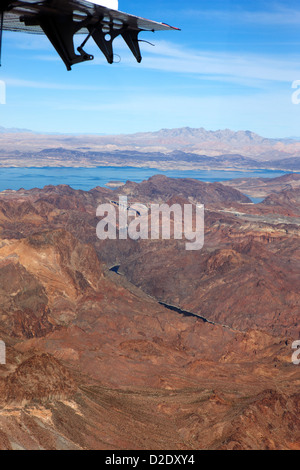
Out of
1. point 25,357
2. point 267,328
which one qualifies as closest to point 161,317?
point 267,328

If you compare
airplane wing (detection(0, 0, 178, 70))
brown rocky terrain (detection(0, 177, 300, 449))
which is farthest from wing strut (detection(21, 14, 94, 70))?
brown rocky terrain (detection(0, 177, 300, 449))

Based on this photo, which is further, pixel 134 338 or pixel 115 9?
pixel 134 338

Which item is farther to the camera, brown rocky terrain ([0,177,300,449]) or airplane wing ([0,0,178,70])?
brown rocky terrain ([0,177,300,449])

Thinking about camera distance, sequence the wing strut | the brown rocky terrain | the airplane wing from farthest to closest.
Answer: the brown rocky terrain, the wing strut, the airplane wing

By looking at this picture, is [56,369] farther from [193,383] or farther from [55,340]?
[55,340]

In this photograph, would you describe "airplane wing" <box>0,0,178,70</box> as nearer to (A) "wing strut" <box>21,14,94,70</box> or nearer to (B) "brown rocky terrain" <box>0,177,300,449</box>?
(A) "wing strut" <box>21,14,94,70</box>

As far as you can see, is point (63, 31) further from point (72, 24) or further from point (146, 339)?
point (146, 339)

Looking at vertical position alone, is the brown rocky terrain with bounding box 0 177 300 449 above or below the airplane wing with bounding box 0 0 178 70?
below
